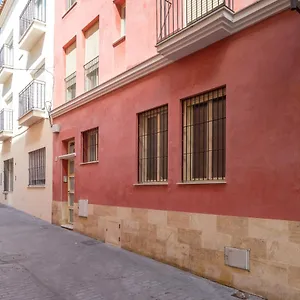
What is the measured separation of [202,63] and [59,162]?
22.9 ft

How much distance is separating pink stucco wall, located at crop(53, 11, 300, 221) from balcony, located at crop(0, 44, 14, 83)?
12.6m

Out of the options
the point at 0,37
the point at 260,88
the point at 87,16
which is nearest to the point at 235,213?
the point at 260,88

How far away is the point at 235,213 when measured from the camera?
5.38 meters

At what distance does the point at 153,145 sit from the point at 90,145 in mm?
3152

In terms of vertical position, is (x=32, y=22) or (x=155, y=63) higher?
(x=32, y=22)

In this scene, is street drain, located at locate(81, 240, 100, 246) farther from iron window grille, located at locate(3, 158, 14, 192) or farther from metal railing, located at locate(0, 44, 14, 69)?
metal railing, located at locate(0, 44, 14, 69)

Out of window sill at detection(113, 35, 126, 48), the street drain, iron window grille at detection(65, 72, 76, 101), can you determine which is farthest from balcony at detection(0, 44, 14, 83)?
the street drain

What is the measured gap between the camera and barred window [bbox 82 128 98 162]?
9797mm

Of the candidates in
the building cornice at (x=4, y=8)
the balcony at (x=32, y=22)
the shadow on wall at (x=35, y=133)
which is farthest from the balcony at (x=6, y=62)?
the shadow on wall at (x=35, y=133)

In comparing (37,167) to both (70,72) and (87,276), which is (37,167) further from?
(87,276)

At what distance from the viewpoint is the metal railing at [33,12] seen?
44.4 ft

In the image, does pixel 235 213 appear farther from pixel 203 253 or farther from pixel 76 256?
pixel 76 256

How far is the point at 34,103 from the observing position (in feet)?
44.3

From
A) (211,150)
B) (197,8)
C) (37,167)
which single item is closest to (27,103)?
(37,167)
